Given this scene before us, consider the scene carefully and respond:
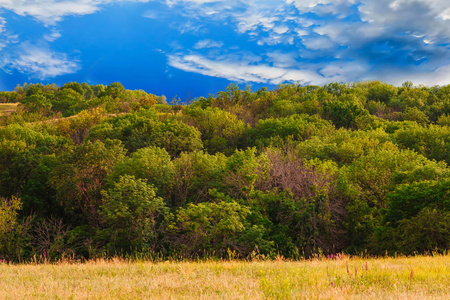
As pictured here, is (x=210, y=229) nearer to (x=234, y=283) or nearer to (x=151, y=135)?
(x=234, y=283)

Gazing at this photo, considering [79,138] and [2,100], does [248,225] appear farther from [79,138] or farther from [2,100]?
[2,100]

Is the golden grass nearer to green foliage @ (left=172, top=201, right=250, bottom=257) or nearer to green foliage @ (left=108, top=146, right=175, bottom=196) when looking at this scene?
green foliage @ (left=172, top=201, right=250, bottom=257)

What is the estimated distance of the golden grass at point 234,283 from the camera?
6438 mm

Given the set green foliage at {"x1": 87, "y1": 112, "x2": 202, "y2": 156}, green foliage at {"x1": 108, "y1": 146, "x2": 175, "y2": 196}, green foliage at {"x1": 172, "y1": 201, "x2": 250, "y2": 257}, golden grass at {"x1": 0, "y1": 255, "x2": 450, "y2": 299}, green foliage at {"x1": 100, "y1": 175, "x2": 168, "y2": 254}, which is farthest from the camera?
green foliage at {"x1": 87, "y1": 112, "x2": 202, "y2": 156}

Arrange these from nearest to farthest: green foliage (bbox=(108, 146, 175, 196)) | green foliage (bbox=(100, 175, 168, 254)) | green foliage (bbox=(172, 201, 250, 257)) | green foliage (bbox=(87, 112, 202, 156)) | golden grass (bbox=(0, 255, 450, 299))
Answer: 1. golden grass (bbox=(0, 255, 450, 299))
2. green foliage (bbox=(172, 201, 250, 257))
3. green foliage (bbox=(100, 175, 168, 254))
4. green foliage (bbox=(108, 146, 175, 196))
5. green foliage (bbox=(87, 112, 202, 156))

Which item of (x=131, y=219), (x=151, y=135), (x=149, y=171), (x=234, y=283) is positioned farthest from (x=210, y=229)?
(x=151, y=135)

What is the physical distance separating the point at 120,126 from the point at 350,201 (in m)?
44.0

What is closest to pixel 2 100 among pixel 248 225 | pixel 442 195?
pixel 248 225

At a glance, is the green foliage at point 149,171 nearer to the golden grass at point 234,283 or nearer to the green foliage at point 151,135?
the green foliage at point 151,135

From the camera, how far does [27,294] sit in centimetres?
686

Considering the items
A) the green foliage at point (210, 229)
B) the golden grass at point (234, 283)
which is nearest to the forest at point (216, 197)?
the green foliage at point (210, 229)

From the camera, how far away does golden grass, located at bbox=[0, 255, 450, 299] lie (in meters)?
6.44

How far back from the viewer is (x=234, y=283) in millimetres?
7375

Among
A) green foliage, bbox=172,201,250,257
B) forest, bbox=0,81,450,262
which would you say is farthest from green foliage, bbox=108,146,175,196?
green foliage, bbox=172,201,250,257
